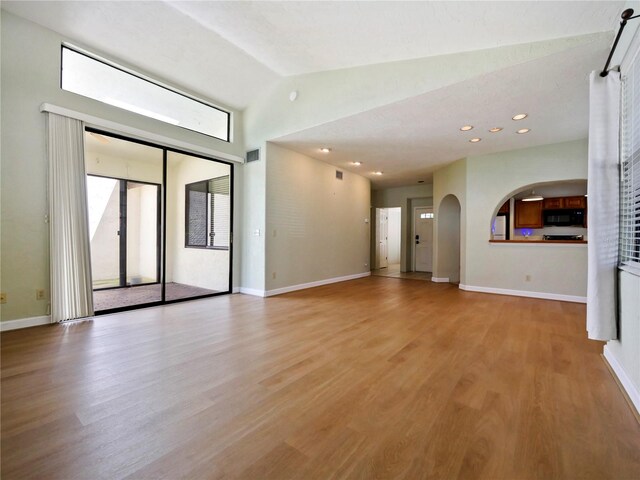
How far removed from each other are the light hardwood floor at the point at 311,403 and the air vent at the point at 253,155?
322 cm

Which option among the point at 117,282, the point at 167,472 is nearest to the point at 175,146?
the point at 117,282

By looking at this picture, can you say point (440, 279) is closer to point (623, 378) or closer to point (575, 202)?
point (575, 202)

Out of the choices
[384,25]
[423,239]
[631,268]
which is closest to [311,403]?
[631,268]

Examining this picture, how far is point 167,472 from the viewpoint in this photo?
128 cm

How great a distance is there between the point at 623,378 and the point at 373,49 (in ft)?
12.9

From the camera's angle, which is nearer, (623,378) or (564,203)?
(623,378)

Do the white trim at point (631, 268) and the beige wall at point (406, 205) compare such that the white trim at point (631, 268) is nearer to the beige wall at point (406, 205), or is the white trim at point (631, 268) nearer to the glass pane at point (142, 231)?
the glass pane at point (142, 231)

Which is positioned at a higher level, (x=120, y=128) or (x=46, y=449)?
(x=120, y=128)

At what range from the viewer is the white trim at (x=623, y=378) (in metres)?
1.83

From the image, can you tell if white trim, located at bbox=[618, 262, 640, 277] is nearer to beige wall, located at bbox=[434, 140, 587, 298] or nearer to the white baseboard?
beige wall, located at bbox=[434, 140, 587, 298]

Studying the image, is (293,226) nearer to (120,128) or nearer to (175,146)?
(175,146)

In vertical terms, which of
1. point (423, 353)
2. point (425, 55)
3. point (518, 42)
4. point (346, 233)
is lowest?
point (423, 353)

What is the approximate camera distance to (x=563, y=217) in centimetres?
766

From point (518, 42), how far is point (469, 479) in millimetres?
3607
